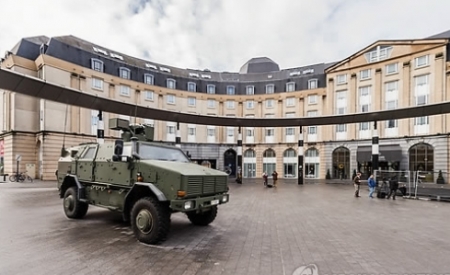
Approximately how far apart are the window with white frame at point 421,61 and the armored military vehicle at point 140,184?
1279 inches

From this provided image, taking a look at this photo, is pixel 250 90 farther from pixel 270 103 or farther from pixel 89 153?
pixel 89 153

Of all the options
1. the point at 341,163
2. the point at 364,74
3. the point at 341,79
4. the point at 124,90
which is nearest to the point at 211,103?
the point at 124,90

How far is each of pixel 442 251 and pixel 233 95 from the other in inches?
1505

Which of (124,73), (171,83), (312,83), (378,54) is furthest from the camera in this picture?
(171,83)

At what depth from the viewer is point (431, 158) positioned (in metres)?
27.8

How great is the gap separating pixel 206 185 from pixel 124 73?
33904 millimetres

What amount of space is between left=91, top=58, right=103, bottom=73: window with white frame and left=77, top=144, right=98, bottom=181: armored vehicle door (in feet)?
92.4

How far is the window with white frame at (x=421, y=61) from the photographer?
2922cm

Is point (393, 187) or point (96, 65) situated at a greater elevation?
point (96, 65)

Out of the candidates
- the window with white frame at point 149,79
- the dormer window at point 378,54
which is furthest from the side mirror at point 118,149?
the dormer window at point 378,54

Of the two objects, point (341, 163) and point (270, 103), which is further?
point (270, 103)

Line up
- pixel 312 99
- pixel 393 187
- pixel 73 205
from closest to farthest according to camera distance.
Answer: pixel 73 205 → pixel 393 187 → pixel 312 99

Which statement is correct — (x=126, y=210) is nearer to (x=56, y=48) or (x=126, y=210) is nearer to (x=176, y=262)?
(x=176, y=262)

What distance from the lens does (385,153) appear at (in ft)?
100
